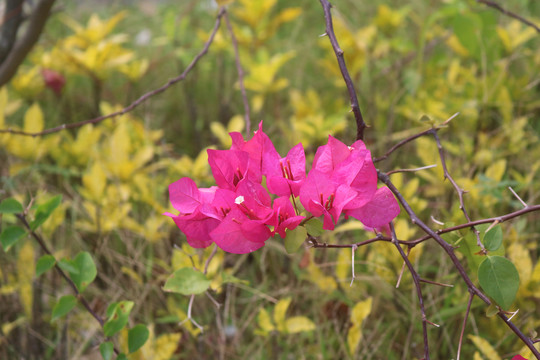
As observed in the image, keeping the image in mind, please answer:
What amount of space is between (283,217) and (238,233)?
40 mm

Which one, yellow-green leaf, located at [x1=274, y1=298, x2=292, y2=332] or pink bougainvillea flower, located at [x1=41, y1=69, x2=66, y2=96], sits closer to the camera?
yellow-green leaf, located at [x1=274, y1=298, x2=292, y2=332]

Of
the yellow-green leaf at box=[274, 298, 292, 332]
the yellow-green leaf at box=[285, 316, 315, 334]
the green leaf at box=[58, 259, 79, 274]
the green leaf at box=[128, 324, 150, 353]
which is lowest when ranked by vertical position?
the yellow-green leaf at box=[285, 316, 315, 334]

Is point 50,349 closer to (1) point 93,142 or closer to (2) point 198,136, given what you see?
(1) point 93,142

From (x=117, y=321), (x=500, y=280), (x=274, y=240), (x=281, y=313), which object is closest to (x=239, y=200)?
(x=500, y=280)

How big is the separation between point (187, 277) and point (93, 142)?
815 millimetres

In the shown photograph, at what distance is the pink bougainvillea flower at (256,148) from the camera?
44 cm

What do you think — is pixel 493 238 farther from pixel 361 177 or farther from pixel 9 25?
pixel 9 25

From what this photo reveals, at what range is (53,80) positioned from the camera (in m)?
1.61

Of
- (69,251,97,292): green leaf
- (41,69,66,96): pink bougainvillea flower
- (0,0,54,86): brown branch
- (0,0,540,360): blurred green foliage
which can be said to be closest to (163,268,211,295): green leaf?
(0,0,540,360): blurred green foliage

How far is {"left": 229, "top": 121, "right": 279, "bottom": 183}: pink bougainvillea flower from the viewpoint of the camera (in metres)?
0.44

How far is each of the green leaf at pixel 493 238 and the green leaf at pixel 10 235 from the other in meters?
0.52

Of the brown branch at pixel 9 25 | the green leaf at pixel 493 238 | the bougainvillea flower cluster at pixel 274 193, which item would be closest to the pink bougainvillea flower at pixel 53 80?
the brown branch at pixel 9 25

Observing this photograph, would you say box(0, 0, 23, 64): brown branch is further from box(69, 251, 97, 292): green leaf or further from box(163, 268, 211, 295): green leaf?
box(163, 268, 211, 295): green leaf

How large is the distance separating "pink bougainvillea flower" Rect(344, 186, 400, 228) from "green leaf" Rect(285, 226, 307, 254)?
41 mm
